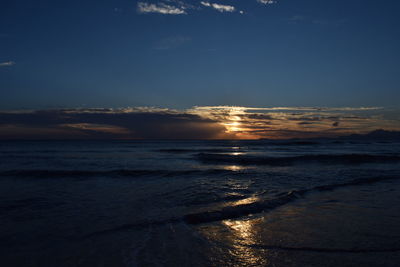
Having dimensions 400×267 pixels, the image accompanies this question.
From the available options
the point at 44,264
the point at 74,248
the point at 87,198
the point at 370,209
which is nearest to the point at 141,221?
the point at 74,248

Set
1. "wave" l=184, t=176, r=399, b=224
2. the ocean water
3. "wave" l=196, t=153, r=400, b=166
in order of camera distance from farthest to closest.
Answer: "wave" l=196, t=153, r=400, b=166, "wave" l=184, t=176, r=399, b=224, the ocean water

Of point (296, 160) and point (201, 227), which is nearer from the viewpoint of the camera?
point (201, 227)

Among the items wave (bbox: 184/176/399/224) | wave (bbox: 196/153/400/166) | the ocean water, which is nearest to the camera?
the ocean water

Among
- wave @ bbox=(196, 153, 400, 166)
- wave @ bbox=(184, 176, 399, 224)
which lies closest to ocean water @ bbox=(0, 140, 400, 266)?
wave @ bbox=(184, 176, 399, 224)

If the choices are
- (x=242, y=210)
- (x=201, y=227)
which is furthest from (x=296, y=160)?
(x=201, y=227)

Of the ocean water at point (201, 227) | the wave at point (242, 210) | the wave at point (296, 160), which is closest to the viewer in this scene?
the ocean water at point (201, 227)

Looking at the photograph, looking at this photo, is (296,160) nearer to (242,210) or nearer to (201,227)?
(242,210)

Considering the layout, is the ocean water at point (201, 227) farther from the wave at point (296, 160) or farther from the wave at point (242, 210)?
the wave at point (296, 160)

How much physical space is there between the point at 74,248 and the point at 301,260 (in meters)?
3.93

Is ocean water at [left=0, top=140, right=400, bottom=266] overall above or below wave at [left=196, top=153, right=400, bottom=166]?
above

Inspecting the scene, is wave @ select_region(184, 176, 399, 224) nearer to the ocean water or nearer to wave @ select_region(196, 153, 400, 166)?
the ocean water

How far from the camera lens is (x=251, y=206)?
7.77m

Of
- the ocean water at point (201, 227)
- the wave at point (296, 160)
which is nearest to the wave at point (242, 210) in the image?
the ocean water at point (201, 227)

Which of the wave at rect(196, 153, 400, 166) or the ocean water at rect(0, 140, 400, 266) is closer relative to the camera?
the ocean water at rect(0, 140, 400, 266)
